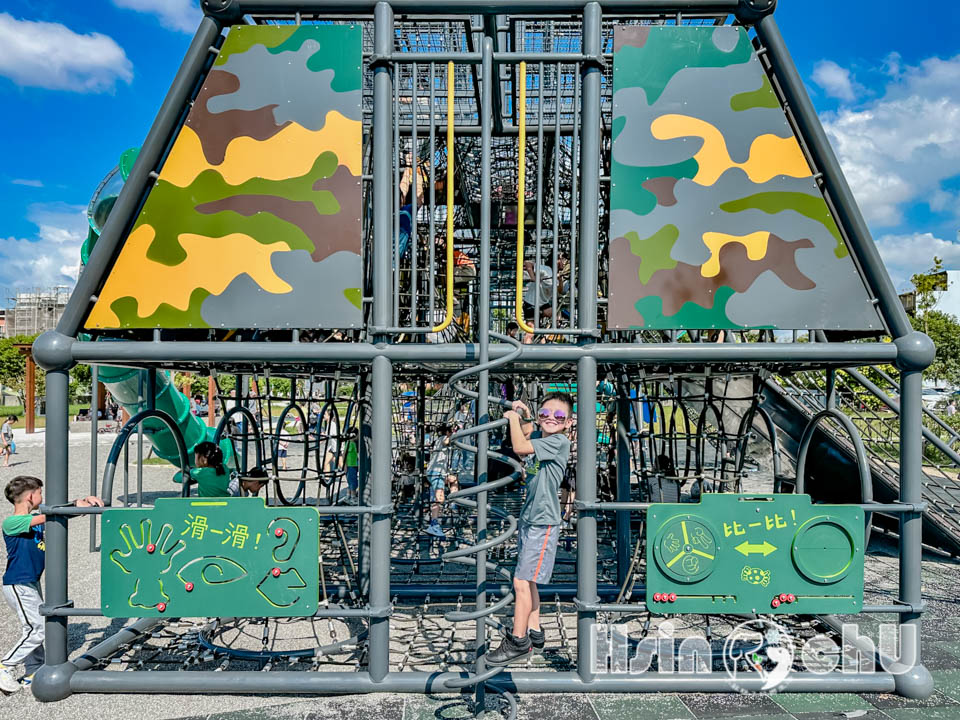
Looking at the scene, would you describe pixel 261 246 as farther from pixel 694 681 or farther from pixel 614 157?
pixel 694 681

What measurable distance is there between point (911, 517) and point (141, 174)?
5.89 m

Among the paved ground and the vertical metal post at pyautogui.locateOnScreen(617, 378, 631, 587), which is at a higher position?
the vertical metal post at pyautogui.locateOnScreen(617, 378, 631, 587)

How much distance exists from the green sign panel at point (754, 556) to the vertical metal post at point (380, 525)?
5.85ft

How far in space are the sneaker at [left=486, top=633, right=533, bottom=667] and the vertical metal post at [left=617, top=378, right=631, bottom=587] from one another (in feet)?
6.58

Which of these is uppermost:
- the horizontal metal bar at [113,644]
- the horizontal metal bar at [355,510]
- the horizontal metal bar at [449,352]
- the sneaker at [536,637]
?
the horizontal metal bar at [449,352]

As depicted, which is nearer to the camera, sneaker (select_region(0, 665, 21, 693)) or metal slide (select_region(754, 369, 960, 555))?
sneaker (select_region(0, 665, 21, 693))

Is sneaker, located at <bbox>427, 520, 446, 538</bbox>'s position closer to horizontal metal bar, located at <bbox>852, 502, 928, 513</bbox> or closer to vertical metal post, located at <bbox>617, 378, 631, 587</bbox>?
vertical metal post, located at <bbox>617, 378, 631, 587</bbox>

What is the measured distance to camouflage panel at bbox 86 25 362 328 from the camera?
435 cm

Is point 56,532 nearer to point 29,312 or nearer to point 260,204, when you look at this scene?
point 260,204

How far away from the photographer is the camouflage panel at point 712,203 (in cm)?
435

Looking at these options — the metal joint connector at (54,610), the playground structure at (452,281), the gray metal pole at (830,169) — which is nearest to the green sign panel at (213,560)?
the playground structure at (452,281)

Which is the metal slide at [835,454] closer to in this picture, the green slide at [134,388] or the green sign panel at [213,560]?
the green sign panel at [213,560]

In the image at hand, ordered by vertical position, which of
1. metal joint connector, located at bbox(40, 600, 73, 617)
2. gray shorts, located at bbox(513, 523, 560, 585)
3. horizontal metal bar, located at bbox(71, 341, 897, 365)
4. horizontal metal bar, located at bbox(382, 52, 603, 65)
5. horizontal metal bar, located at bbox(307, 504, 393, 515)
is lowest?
metal joint connector, located at bbox(40, 600, 73, 617)

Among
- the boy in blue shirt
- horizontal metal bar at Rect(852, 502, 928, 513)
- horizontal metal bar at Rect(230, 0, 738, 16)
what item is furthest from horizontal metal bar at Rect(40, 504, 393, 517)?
horizontal metal bar at Rect(230, 0, 738, 16)
